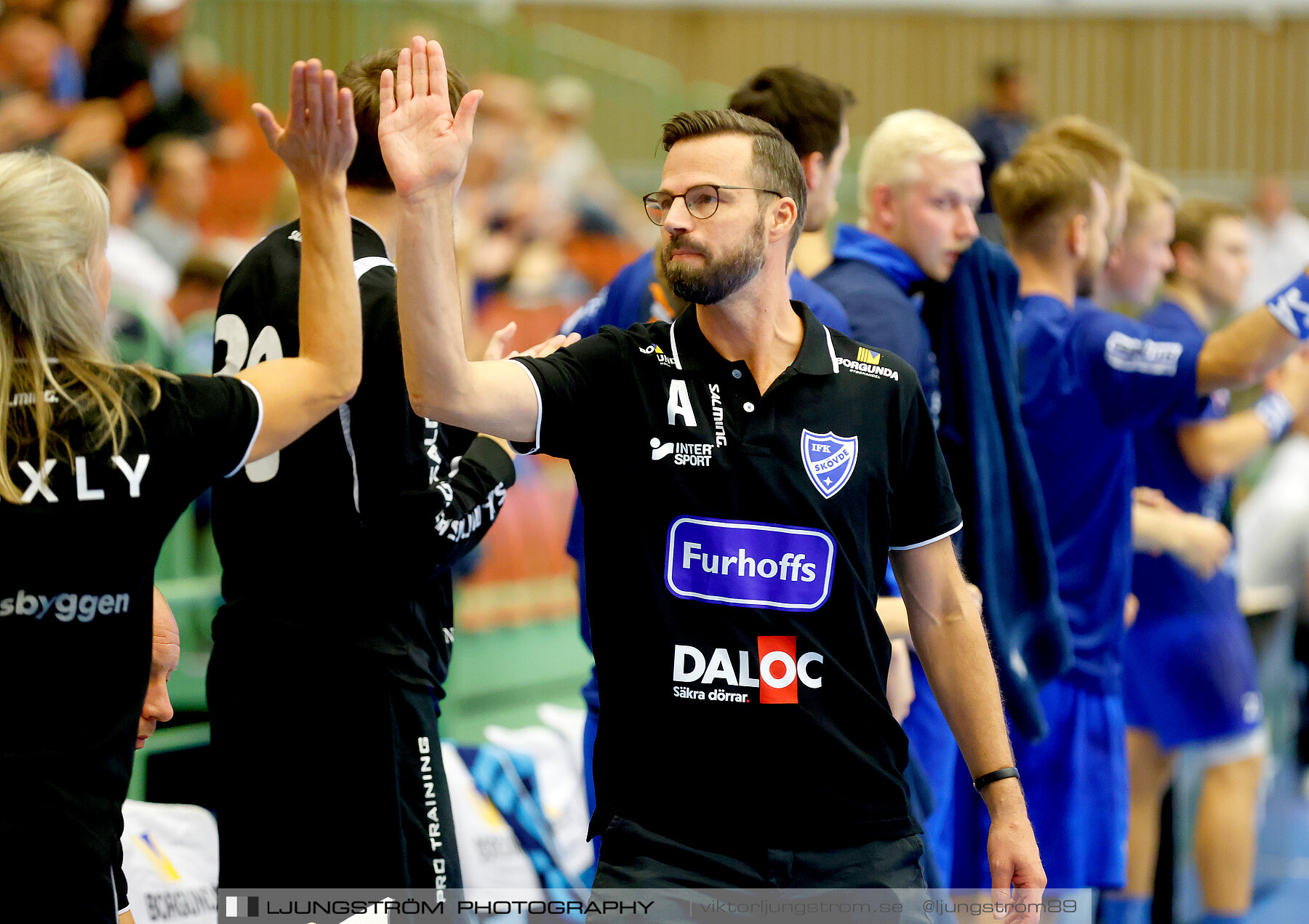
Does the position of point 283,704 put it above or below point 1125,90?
below

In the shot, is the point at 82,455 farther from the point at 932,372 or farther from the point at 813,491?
the point at 932,372

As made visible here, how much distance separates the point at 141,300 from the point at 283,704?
2252 mm

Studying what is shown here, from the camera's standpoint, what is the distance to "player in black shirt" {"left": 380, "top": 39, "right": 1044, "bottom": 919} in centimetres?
247

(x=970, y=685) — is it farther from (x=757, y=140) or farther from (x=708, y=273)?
(x=757, y=140)

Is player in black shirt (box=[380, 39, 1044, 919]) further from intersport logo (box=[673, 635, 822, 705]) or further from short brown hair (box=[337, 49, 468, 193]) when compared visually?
short brown hair (box=[337, 49, 468, 193])

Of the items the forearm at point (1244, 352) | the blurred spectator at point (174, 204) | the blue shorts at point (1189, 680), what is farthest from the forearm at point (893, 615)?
the blurred spectator at point (174, 204)

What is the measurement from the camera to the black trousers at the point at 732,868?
2.46 meters

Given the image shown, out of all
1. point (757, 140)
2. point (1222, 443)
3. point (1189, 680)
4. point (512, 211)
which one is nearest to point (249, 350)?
point (757, 140)

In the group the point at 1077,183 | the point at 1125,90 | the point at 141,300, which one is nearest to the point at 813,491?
the point at 1077,183

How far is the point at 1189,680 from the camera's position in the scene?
536 cm

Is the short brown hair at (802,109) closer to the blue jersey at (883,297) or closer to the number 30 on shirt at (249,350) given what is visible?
the blue jersey at (883,297)

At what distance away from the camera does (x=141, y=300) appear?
15.7 feet

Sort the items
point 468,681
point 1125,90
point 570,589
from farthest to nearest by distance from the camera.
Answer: point 1125,90
point 570,589
point 468,681

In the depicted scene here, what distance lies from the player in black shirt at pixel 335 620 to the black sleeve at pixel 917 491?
0.96 metres
